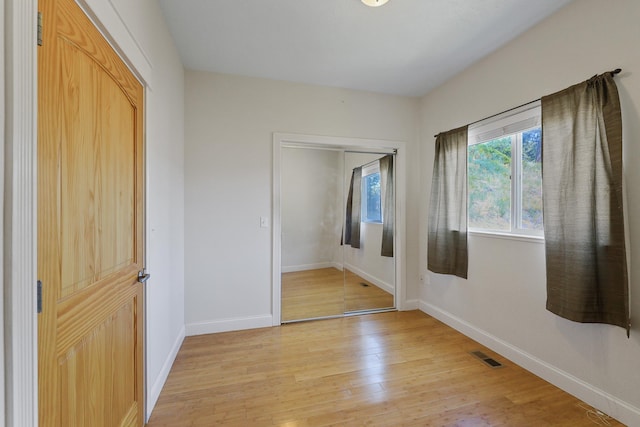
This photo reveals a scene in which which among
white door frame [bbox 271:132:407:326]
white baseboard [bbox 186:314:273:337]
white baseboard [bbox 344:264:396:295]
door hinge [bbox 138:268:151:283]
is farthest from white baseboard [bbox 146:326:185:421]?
white baseboard [bbox 344:264:396:295]

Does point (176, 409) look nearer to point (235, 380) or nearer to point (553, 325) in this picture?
point (235, 380)

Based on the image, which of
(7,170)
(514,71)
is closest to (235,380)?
(7,170)

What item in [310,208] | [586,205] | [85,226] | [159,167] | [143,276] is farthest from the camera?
[310,208]

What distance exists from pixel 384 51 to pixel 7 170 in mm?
2634

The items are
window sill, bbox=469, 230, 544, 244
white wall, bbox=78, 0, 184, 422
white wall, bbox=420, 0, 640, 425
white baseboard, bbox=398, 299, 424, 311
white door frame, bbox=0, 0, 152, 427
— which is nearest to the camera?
white door frame, bbox=0, 0, 152, 427

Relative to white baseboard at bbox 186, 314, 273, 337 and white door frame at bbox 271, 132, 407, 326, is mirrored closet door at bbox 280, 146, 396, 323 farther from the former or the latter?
white baseboard at bbox 186, 314, 273, 337

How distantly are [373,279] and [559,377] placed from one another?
2.09 meters

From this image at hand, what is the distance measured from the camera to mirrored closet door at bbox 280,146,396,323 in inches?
126

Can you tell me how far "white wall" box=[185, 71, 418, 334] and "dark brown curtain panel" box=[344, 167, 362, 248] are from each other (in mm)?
705

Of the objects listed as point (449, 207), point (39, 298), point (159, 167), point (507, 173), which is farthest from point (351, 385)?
point (507, 173)

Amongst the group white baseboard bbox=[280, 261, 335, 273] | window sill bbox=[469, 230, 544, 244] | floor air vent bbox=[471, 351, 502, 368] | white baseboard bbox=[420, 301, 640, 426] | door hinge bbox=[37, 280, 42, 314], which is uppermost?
window sill bbox=[469, 230, 544, 244]

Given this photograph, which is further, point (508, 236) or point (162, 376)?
point (508, 236)

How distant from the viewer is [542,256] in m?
2.09

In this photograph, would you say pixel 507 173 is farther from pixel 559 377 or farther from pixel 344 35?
pixel 344 35
